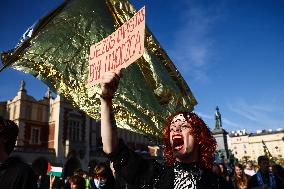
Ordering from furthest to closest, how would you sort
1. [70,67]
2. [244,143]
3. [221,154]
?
[244,143], [221,154], [70,67]

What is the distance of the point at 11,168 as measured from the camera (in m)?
2.32

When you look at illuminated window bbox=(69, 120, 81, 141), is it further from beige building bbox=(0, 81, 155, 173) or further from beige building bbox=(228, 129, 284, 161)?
beige building bbox=(228, 129, 284, 161)

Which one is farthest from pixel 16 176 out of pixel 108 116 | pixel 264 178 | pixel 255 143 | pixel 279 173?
pixel 255 143

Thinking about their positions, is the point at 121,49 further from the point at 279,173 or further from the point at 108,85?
the point at 279,173

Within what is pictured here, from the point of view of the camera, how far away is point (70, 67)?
3.42 metres

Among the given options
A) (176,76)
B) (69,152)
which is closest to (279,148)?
(69,152)

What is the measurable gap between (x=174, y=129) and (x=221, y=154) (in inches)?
890

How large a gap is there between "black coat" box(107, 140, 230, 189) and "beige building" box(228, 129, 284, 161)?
4345 inches

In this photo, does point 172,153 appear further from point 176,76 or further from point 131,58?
point 176,76

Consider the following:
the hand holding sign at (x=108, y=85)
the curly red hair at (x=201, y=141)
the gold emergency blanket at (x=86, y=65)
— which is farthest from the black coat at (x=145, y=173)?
the gold emergency blanket at (x=86, y=65)

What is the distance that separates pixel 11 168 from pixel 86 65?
1.49 metres

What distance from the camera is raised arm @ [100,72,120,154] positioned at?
2.13 meters

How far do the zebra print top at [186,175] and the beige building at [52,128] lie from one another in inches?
1294

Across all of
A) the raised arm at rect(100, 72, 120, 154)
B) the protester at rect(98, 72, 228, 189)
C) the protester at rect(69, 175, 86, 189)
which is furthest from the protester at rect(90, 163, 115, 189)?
the raised arm at rect(100, 72, 120, 154)
